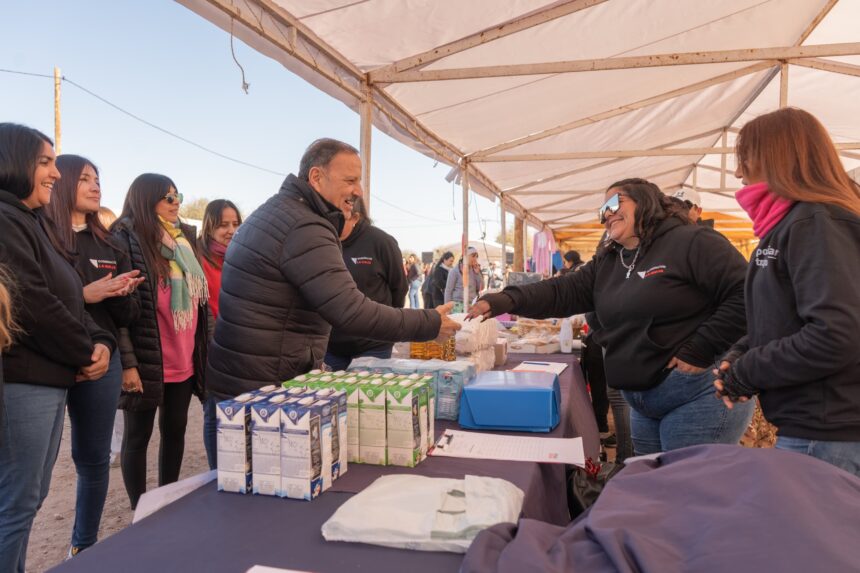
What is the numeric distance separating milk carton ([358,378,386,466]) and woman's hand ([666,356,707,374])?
3.49 ft

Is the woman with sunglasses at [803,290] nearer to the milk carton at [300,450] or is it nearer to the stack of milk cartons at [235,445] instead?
the milk carton at [300,450]

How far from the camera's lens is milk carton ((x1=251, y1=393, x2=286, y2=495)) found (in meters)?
1.20

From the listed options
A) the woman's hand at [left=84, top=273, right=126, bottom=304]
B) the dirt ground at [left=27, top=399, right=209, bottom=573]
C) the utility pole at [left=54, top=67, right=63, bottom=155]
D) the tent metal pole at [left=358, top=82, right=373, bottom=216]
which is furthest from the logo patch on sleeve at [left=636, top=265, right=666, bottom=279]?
the utility pole at [left=54, top=67, right=63, bottom=155]

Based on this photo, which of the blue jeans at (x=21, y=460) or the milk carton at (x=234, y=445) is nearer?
the milk carton at (x=234, y=445)

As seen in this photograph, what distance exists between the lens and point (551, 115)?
5.71 metres

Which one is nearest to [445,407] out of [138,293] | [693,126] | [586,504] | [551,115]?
[586,504]

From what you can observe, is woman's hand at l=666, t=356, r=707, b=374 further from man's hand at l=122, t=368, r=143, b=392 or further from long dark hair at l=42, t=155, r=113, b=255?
long dark hair at l=42, t=155, r=113, b=255

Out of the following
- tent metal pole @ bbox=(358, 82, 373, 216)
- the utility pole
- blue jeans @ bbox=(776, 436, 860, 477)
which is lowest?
blue jeans @ bbox=(776, 436, 860, 477)

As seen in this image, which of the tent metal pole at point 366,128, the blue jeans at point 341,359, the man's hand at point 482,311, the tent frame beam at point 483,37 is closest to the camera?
the man's hand at point 482,311

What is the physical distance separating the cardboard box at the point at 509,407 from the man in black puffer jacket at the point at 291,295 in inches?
11.9

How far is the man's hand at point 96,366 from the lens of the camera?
1.95 metres

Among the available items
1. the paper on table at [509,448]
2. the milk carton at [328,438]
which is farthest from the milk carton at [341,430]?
the paper on table at [509,448]

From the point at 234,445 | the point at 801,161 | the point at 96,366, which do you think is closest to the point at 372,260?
the point at 96,366

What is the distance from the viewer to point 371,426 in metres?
1.44
